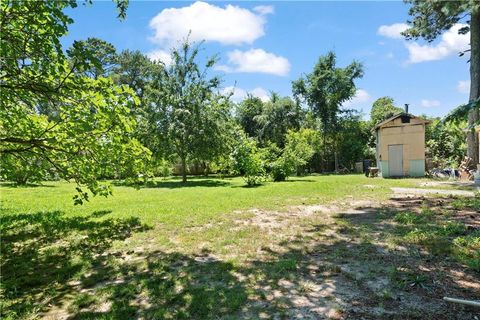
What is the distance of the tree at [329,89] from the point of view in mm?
33688

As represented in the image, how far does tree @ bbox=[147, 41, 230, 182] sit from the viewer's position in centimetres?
2172

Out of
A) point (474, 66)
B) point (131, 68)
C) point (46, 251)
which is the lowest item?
point (46, 251)

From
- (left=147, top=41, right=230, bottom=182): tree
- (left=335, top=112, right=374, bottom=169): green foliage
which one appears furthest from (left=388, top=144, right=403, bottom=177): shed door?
(left=147, top=41, right=230, bottom=182): tree

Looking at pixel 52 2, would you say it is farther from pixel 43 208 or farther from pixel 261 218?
pixel 43 208

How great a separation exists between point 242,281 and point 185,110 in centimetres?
1808

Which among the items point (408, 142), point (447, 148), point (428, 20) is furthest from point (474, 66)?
point (447, 148)

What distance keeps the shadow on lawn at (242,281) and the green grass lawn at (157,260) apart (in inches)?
0.9

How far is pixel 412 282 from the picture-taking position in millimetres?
4156

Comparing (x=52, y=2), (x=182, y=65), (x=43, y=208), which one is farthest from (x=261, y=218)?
(x=182, y=65)

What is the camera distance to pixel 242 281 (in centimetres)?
445

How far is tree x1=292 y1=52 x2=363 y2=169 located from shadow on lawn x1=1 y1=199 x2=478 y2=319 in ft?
93.3

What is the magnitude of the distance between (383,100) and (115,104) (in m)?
51.1

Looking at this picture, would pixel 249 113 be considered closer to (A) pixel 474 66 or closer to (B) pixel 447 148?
(B) pixel 447 148

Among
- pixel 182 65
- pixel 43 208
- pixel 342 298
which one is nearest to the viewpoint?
pixel 342 298
